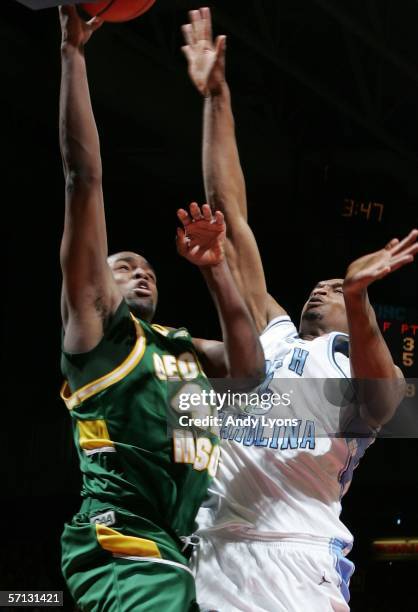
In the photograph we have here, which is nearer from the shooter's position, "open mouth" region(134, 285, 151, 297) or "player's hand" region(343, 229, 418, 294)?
"player's hand" region(343, 229, 418, 294)

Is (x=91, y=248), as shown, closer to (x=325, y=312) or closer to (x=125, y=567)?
(x=125, y=567)

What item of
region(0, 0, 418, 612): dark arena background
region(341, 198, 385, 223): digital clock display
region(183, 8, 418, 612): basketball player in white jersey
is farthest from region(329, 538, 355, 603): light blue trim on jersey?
region(341, 198, 385, 223): digital clock display

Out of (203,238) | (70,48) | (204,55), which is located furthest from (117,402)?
(204,55)

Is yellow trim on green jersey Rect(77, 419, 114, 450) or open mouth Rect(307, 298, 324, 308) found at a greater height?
open mouth Rect(307, 298, 324, 308)

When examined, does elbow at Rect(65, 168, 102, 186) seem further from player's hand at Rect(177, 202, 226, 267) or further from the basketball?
the basketball

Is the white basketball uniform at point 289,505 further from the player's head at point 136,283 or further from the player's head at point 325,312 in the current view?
the player's head at point 136,283

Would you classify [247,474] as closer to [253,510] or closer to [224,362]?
[253,510]

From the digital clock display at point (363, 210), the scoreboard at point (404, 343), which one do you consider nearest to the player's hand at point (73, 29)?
the scoreboard at point (404, 343)

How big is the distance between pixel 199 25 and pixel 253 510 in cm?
168

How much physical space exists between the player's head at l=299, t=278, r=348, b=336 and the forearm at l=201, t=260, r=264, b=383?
0.65 metres

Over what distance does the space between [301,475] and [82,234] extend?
929mm

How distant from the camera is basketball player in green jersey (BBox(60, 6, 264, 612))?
211 cm

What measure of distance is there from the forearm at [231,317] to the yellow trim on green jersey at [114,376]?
0.69 ft

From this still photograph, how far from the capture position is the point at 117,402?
220cm
